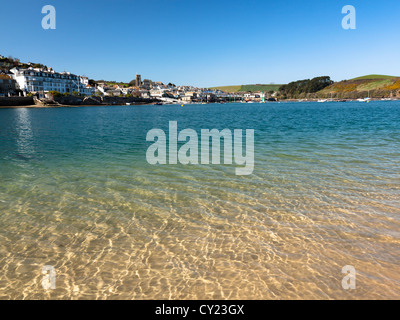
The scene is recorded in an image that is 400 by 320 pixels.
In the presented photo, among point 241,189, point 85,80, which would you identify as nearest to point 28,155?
point 241,189

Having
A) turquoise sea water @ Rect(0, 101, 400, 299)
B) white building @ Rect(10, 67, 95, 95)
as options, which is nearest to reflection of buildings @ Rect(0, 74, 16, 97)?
white building @ Rect(10, 67, 95, 95)

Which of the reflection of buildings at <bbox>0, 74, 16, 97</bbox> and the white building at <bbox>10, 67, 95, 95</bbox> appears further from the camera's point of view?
the white building at <bbox>10, 67, 95, 95</bbox>

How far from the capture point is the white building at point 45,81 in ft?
438

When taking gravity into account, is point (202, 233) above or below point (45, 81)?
below

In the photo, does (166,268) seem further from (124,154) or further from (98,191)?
(124,154)

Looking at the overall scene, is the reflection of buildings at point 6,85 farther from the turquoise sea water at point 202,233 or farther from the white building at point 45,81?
the turquoise sea water at point 202,233

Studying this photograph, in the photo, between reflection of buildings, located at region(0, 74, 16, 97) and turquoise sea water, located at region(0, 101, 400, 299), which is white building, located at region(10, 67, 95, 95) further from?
turquoise sea water, located at region(0, 101, 400, 299)

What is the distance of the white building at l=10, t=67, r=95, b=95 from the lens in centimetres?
13350

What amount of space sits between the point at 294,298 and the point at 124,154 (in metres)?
14.9

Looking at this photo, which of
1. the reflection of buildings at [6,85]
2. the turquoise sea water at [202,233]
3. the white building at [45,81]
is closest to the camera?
the turquoise sea water at [202,233]

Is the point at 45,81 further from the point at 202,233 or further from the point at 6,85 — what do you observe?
the point at 202,233

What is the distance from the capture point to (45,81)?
144375 mm

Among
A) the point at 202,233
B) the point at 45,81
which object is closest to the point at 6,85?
the point at 45,81

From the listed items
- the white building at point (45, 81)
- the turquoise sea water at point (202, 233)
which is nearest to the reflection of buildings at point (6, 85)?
the white building at point (45, 81)
